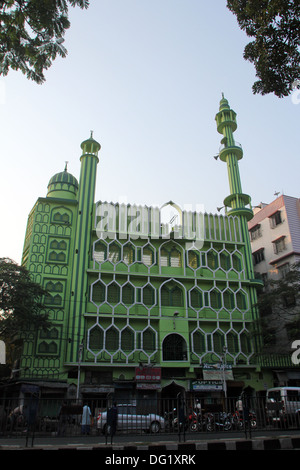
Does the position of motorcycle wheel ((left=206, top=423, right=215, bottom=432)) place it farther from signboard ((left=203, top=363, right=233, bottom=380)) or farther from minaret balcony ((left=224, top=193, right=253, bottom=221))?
minaret balcony ((left=224, top=193, right=253, bottom=221))

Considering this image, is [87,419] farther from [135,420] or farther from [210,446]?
[210,446]

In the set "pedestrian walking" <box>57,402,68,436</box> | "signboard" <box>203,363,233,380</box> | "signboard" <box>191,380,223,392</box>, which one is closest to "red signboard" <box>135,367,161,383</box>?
"signboard" <box>191,380,223,392</box>

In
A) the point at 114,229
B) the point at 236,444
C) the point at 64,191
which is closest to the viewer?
the point at 236,444

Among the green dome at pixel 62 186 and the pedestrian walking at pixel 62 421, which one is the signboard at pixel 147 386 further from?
the green dome at pixel 62 186

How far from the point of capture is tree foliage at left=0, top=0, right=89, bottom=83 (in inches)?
302

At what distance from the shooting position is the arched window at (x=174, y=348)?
93.9 ft

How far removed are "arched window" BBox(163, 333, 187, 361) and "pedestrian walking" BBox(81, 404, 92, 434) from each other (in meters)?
14.9

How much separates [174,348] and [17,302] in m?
11.9

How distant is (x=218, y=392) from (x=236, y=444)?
1992 cm

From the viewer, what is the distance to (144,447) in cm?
868

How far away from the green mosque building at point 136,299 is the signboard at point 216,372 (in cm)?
7

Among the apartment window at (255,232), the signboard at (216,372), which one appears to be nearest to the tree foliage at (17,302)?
the signboard at (216,372)

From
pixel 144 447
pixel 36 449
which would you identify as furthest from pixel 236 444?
pixel 36 449

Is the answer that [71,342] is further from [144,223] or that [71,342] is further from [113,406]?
[113,406]
